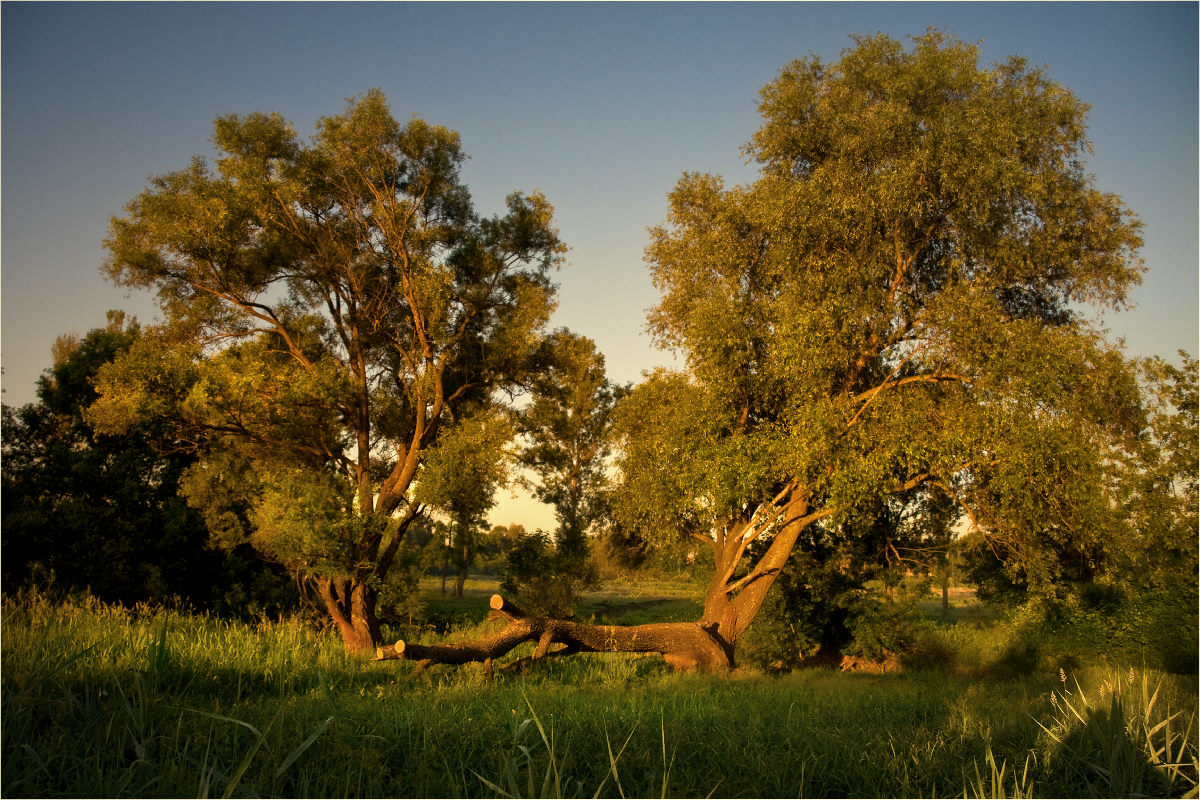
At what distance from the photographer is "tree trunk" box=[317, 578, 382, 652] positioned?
17.8 meters

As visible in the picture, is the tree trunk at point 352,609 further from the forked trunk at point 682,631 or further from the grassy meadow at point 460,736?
the grassy meadow at point 460,736

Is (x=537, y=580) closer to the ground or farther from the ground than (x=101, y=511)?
closer to the ground

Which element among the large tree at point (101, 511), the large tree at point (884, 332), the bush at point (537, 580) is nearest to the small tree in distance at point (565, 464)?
the bush at point (537, 580)

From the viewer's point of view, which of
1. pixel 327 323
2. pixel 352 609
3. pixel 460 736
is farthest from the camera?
pixel 327 323

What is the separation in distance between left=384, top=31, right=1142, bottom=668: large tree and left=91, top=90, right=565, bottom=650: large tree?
5400 mm

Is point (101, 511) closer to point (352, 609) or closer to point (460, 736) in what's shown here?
point (352, 609)

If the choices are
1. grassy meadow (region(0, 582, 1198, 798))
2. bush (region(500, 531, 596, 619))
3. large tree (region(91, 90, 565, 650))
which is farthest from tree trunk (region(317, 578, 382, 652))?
grassy meadow (region(0, 582, 1198, 798))

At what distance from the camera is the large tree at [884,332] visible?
14109mm

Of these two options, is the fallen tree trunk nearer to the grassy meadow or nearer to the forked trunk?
the forked trunk

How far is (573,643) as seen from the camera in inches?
531

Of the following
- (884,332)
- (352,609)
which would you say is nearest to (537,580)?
(352,609)

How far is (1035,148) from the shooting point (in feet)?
52.1

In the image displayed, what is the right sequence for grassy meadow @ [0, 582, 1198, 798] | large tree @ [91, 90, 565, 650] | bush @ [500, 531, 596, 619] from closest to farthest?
grassy meadow @ [0, 582, 1198, 798] → large tree @ [91, 90, 565, 650] → bush @ [500, 531, 596, 619]

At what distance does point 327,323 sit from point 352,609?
8.21 metres
